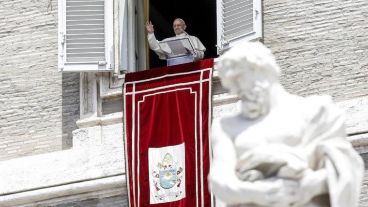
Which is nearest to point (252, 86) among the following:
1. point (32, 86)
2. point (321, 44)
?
point (321, 44)

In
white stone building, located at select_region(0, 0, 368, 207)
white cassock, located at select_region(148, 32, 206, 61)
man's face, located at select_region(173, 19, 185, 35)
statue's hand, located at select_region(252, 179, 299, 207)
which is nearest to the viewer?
statue's hand, located at select_region(252, 179, 299, 207)

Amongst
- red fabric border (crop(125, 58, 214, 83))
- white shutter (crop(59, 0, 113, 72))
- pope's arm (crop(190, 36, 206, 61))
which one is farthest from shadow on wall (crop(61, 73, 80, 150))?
pope's arm (crop(190, 36, 206, 61))

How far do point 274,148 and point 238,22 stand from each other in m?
8.79

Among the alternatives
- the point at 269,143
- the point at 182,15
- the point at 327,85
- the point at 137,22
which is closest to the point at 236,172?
the point at 269,143

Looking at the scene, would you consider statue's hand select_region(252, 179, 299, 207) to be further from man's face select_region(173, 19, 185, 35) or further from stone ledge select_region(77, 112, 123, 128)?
man's face select_region(173, 19, 185, 35)

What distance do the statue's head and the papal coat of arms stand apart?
8201mm

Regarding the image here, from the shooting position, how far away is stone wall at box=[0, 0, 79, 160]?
18.9m

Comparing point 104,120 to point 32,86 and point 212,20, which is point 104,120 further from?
point 212,20

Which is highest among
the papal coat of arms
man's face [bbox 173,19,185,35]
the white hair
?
man's face [bbox 173,19,185,35]

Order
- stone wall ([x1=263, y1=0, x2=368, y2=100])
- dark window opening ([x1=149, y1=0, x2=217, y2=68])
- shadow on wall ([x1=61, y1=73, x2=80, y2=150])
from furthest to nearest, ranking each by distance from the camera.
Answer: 1. dark window opening ([x1=149, y1=0, x2=217, y2=68])
2. shadow on wall ([x1=61, y1=73, x2=80, y2=150])
3. stone wall ([x1=263, y1=0, x2=368, y2=100])

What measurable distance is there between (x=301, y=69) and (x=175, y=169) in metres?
1.43

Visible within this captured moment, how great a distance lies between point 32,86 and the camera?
1909 cm

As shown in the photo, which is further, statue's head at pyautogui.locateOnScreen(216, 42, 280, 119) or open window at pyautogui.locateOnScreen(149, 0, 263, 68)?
open window at pyautogui.locateOnScreen(149, 0, 263, 68)

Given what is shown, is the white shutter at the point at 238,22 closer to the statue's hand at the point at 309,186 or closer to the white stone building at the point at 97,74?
the white stone building at the point at 97,74
